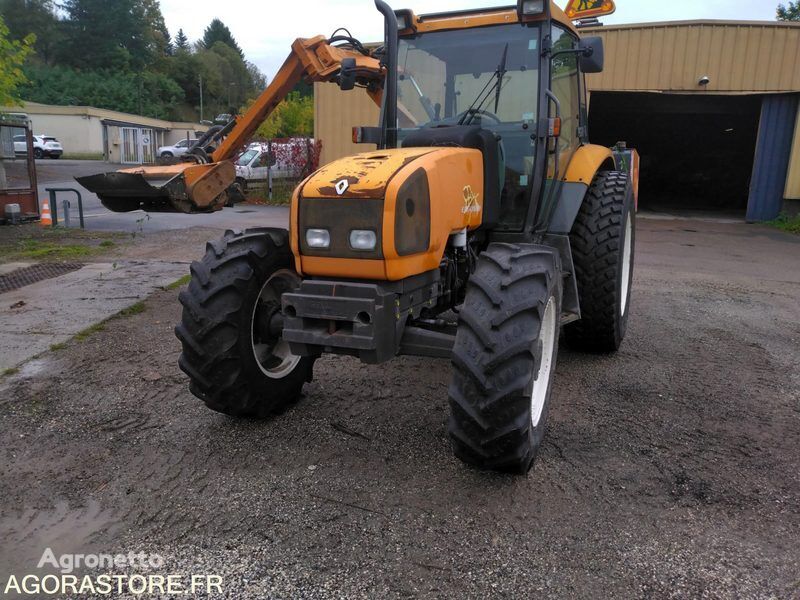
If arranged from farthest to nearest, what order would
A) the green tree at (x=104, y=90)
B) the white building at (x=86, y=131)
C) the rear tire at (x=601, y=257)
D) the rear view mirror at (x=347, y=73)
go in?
the green tree at (x=104, y=90) → the white building at (x=86, y=131) → the rear tire at (x=601, y=257) → the rear view mirror at (x=347, y=73)

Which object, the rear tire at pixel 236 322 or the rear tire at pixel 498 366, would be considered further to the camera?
the rear tire at pixel 236 322

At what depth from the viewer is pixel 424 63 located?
461cm

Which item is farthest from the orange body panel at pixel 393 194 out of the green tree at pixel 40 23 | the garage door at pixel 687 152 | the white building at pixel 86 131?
the green tree at pixel 40 23

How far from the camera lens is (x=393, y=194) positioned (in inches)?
124

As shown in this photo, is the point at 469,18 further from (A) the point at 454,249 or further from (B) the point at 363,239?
(B) the point at 363,239

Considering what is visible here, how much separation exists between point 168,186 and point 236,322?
447 centimetres

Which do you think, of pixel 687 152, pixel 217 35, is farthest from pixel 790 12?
pixel 217 35

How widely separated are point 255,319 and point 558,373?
242 cm

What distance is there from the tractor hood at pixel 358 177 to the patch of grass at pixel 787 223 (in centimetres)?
1506

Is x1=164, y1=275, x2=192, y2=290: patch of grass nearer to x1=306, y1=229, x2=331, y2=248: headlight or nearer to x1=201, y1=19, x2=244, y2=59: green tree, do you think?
x1=306, y1=229, x2=331, y2=248: headlight

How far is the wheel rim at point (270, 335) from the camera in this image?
395 cm

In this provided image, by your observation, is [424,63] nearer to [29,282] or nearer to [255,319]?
[255,319]

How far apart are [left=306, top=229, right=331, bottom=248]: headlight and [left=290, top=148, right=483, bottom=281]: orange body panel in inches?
2.5

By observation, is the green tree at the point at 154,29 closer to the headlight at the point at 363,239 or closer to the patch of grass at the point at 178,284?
the patch of grass at the point at 178,284
